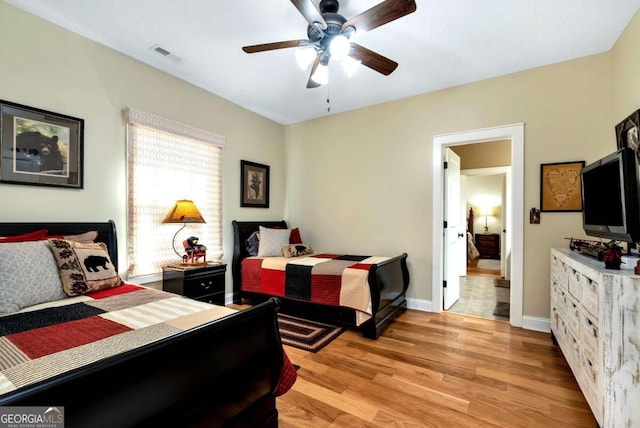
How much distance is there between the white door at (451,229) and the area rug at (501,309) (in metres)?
0.49

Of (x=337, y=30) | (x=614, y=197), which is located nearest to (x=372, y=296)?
(x=614, y=197)

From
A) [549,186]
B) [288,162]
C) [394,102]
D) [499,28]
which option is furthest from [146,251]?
[549,186]

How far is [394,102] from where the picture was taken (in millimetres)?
3889

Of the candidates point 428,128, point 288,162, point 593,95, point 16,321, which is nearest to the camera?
point 16,321

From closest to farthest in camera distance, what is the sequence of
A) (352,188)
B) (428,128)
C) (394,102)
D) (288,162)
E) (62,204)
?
(62,204)
(428,128)
(394,102)
(352,188)
(288,162)

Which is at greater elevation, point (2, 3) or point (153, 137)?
point (2, 3)

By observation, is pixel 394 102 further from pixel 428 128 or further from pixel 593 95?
pixel 593 95

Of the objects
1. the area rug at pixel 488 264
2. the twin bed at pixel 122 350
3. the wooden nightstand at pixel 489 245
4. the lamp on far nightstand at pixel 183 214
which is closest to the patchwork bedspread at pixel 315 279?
the lamp on far nightstand at pixel 183 214

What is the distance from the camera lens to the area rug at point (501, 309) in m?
3.51

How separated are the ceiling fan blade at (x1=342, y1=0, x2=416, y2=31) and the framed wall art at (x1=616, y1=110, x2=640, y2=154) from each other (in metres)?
1.84

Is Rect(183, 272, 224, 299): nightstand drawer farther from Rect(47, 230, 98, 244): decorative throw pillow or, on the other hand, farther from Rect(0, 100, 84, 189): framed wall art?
Rect(0, 100, 84, 189): framed wall art

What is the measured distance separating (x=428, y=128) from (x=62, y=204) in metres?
3.79

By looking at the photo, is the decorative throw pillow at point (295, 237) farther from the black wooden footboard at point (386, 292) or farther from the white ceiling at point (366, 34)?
the white ceiling at point (366, 34)

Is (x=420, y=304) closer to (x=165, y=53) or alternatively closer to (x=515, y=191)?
(x=515, y=191)
